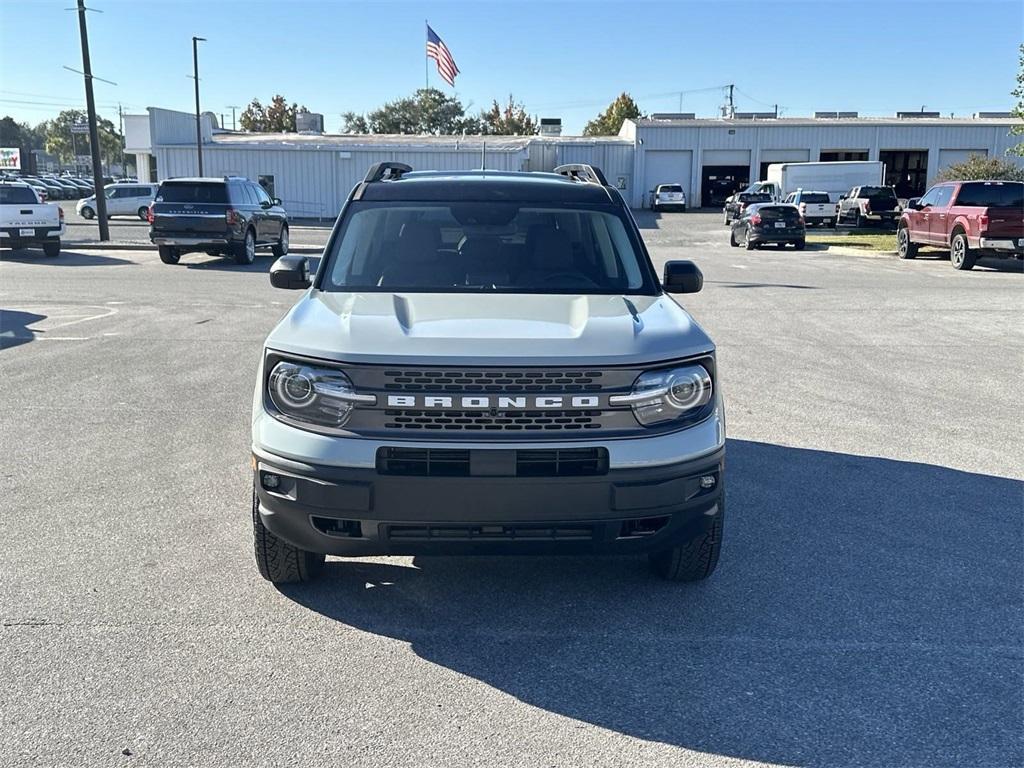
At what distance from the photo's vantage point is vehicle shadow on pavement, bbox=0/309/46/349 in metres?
10.6

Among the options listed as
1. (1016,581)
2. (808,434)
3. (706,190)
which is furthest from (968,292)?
(706,190)

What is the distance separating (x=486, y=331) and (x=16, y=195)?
22.0m

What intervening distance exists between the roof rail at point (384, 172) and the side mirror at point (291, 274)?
0.65m

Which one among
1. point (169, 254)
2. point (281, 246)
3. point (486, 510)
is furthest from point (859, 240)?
point (486, 510)

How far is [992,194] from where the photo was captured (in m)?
20.9

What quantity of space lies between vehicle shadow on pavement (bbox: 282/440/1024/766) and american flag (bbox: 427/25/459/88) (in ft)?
133

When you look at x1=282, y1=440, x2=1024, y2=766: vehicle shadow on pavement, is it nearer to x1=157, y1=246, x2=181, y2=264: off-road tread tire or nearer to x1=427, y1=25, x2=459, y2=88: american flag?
x1=157, y1=246, x2=181, y2=264: off-road tread tire

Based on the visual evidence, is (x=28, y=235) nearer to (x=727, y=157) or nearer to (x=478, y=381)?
(x=478, y=381)

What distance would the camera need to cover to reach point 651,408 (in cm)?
364

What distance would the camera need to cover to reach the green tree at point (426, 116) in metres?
97.2

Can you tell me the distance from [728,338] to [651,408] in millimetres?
7951

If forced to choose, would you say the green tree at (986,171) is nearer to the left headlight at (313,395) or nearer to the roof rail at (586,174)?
the roof rail at (586,174)

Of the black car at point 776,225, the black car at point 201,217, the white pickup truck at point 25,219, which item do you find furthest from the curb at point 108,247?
the black car at point 776,225

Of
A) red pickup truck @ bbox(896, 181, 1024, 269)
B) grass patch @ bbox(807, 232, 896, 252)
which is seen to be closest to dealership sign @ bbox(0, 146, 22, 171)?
grass patch @ bbox(807, 232, 896, 252)
